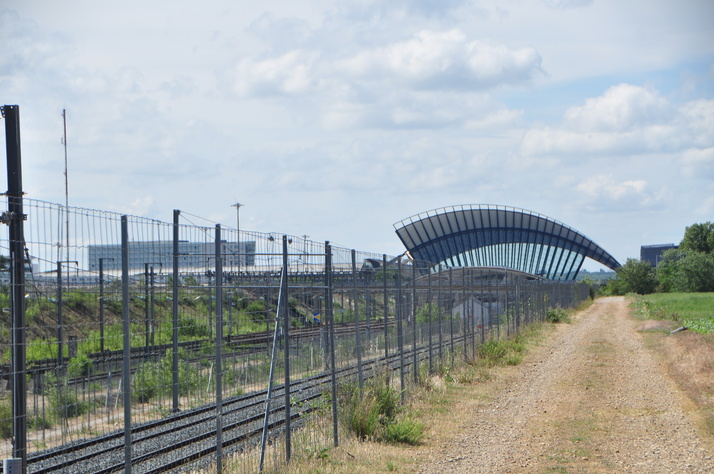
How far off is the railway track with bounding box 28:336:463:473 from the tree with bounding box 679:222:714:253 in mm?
152219

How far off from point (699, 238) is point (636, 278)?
37.8 metres

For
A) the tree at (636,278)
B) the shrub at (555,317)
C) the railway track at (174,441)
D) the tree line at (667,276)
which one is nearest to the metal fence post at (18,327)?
the railway track at (174,441)

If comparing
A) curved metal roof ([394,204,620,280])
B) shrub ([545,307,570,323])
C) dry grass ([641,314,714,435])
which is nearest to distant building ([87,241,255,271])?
dry grass ([641,314,714,435])

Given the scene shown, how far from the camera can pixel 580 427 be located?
518 inches

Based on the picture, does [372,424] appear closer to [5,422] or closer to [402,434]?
[402,434]

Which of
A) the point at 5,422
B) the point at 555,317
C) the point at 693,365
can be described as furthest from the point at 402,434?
the point at 555,317

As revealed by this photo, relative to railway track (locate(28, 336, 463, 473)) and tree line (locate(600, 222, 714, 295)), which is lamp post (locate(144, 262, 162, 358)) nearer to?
railway track (locate(28, 336, 463, 473))

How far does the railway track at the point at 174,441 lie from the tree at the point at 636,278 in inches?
4657

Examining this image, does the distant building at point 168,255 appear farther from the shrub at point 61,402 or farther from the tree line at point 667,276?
the tree line at point 667,276

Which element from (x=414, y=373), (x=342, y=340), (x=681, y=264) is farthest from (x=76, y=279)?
(x=681, y=264)

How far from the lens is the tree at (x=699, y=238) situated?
5984 inches

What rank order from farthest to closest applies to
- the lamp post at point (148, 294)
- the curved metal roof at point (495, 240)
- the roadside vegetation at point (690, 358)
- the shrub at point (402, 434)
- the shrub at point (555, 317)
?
the curved metal roof at point (495, 240), the shrub at point (555, 317), the roadside vegetation at point (690, 358), the shrub at point (402, 434), the lamp post at point (148, 294)

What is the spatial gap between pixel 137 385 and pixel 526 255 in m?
99.0

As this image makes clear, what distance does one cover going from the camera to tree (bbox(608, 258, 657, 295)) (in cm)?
12481
